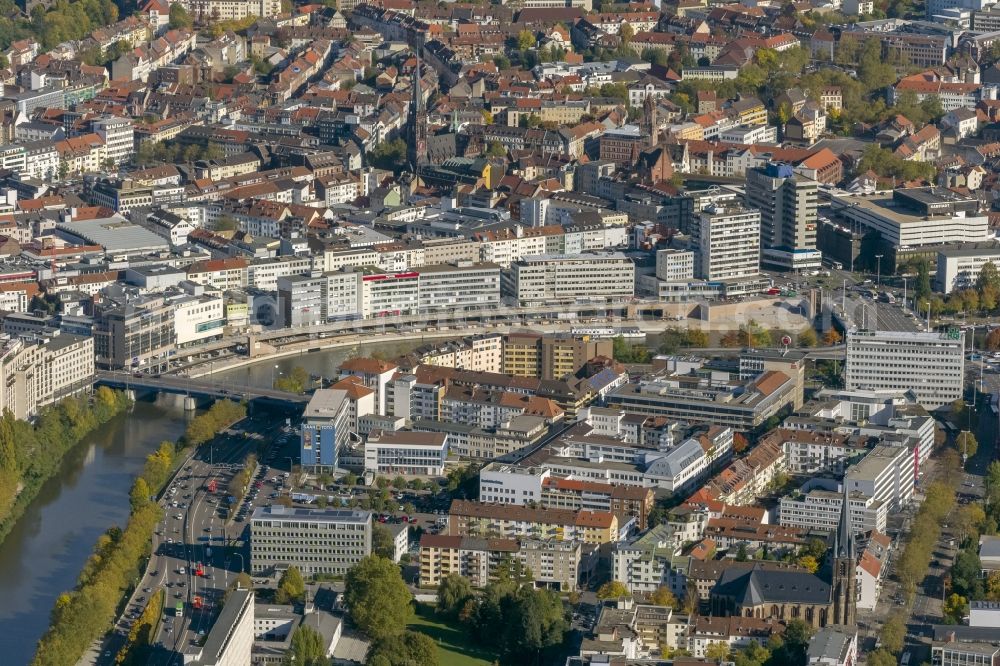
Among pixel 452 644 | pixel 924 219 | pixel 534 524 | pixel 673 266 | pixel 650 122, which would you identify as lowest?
pixel 452 644

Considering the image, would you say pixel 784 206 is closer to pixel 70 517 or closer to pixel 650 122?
pixel 650 122

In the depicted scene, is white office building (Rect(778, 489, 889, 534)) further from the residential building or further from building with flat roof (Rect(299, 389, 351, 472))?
building with flat roof (Rect(299, 389, 351, 472))

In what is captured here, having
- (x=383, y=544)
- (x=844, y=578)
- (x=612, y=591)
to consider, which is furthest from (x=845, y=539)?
(x=383, y=544)

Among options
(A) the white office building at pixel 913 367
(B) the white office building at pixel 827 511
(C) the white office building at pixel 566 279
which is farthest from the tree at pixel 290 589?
(C) the white office building at pixel 566 279

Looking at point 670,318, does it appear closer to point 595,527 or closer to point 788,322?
point 788,322

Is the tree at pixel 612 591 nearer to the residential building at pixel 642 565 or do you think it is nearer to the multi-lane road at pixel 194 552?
the residential building at pixel 642 565
